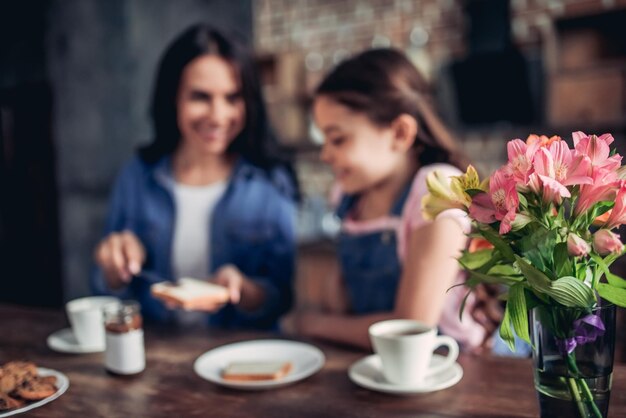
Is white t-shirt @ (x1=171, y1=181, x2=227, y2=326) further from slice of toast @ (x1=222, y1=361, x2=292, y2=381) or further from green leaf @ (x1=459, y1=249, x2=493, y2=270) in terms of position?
green leaf @ (x1=459, y1=249, x2=493, y2=270)

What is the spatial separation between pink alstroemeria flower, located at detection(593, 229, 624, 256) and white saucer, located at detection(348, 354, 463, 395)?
14.9 inches

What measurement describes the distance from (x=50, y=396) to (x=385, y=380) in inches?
22.5

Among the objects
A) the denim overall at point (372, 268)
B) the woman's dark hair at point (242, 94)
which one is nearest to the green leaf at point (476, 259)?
the denim overall at point (372, 268)

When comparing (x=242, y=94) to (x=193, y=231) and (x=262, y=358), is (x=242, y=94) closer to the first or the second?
(x=193, y=231)

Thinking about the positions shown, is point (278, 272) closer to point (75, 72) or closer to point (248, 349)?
point (248, 349)

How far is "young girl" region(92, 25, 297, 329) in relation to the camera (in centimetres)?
185

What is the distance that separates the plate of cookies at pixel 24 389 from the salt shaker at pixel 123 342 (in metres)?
0.09

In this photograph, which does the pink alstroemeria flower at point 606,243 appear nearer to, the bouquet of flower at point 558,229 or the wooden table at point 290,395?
the bouquet of flower at point 558,229

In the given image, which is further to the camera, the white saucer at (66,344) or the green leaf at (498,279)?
the white saucer at (66,344)

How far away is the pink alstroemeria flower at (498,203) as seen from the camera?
2.47 ft

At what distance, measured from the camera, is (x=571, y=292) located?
2.48 ft

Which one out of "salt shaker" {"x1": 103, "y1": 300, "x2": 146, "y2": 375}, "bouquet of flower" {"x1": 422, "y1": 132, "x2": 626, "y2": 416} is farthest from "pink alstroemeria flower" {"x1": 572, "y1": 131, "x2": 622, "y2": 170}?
"salt shaker" {"x1": 103, "y1": 300, "x2": 146, "y2": 375}

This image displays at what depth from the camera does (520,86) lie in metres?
3.34

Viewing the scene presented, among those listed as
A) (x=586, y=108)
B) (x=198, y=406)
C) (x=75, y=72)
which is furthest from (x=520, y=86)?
(x=198, y=406)
